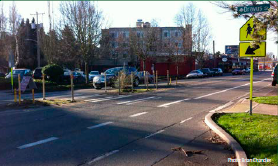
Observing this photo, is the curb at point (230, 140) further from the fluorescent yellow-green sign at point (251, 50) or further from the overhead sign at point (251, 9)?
the overhead sign at point (251, 9)

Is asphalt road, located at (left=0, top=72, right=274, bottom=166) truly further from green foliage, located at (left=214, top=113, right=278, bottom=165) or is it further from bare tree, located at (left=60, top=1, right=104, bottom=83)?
bare tree, located at (left=60, top=1, right=104, bottom=83)

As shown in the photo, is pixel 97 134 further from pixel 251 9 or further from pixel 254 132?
pixel 251 9

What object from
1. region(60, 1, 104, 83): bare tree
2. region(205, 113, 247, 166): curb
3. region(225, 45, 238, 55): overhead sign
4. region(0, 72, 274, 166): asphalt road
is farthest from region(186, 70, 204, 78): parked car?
region(225, 45, 238, 55): overhead sign

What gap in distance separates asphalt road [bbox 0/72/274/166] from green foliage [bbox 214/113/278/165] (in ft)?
2.93

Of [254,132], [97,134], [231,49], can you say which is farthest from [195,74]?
[231,49]

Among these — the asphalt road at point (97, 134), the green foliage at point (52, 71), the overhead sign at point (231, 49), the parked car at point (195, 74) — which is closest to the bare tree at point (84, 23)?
the green foliage at point (52, 71)

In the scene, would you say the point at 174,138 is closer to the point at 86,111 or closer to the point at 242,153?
the point at 242,153

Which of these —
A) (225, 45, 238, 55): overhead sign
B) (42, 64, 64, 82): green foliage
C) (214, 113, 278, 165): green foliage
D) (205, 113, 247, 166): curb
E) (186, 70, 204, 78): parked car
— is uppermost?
(225, 45, 238, 55): overhead sign

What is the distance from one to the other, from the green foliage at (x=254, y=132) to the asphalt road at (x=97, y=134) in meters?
0.89

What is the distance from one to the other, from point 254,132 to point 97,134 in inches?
164

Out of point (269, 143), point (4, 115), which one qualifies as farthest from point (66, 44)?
point (269, 143)

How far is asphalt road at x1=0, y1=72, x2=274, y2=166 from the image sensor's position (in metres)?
5.80

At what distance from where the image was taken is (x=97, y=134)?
7.68m

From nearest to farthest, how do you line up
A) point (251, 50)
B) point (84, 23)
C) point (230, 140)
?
point (230, 140), point (251, 50), point (84, 23)
